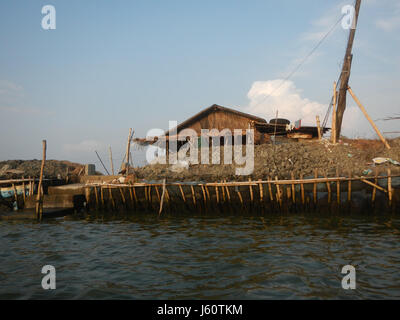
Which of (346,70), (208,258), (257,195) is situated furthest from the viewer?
(346,70)

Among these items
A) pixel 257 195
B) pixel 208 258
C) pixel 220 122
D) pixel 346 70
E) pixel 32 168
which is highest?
pixel 346 70

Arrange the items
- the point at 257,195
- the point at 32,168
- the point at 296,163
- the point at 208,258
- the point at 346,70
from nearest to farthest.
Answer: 1. the point at 208,258
2. the point at 257,195
3. the point at 296,163
4. the point at 346,70
5. the point at 32,168

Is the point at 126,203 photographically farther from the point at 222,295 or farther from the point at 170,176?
the point at 222,295

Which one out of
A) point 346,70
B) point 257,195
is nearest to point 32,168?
point 257,195

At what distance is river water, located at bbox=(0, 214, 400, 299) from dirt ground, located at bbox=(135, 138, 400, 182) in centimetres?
527

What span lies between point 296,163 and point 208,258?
12.6 metres

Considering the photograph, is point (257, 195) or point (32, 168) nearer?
point (257, 195)

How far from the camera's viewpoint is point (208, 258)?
871cm

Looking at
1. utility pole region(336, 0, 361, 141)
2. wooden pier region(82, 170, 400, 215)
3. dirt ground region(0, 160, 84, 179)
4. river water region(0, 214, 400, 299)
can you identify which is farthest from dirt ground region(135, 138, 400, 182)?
dirt ground region(0, 160, 84, 179)

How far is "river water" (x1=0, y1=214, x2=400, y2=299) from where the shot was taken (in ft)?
21.5

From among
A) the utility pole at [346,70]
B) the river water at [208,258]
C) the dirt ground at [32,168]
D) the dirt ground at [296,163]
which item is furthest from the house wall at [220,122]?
the river water at [208,258]

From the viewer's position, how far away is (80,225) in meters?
14.4

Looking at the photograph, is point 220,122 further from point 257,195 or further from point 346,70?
point 257,195
